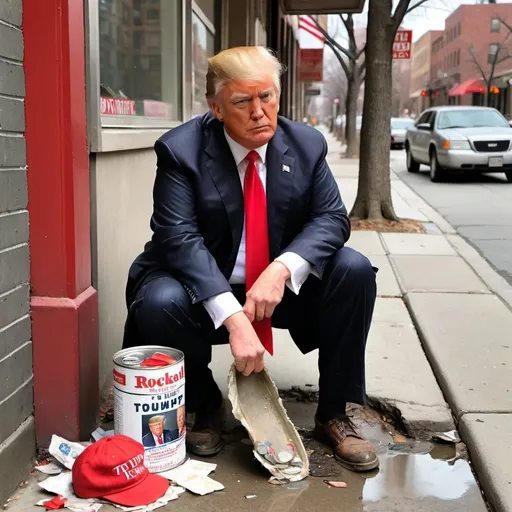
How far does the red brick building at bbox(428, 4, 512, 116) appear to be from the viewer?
2542 inches

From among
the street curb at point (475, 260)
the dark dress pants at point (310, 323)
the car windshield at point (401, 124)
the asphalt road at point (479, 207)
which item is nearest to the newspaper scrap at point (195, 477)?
the dark dress pants at point (310, 323)

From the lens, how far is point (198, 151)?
109 inches

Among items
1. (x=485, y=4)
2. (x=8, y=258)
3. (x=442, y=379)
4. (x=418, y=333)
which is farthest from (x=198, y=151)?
(x=485, y=4)

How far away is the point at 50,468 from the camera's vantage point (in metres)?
2.60

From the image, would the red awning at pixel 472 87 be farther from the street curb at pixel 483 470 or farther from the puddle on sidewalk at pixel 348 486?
the puddle on sidewalk at pixel 348 486

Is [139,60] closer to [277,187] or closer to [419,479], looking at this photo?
[277,187]

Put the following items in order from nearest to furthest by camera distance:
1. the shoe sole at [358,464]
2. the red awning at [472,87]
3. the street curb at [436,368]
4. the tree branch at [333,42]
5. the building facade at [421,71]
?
the shoe sole at [358,464]
the street curb at [436,368]
the tree branch at [333,42]
the red awning at [472,87]
the building facade at [421,71]

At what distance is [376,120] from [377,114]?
0.08 meters

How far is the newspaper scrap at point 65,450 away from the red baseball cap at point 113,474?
13 centimetres

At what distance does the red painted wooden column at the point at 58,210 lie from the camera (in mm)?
2496

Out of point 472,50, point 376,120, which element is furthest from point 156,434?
point 472,50

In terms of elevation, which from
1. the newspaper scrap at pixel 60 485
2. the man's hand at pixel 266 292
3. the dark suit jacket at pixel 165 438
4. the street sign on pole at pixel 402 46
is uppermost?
the street sign on pole at pixel 402 46

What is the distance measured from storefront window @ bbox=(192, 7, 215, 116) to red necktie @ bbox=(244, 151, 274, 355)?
3.27m

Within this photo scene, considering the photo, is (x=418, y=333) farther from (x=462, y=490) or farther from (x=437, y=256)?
(x=437, y=256)
